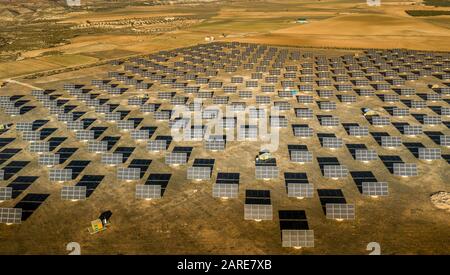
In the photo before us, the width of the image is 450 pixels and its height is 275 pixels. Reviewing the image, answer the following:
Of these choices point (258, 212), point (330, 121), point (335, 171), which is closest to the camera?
point (258, 212)

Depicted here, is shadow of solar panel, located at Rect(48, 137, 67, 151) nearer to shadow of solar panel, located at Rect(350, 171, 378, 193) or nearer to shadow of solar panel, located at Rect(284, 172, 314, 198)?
shadow of solar panel, located at Rect(284, 172, 314, 198)

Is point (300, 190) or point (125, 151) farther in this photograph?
point (125, 151)

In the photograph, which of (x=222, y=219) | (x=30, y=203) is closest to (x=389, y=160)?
(x=222, y=219)

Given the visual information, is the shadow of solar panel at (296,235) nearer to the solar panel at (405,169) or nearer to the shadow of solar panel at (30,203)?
the solar panel at (405,169)

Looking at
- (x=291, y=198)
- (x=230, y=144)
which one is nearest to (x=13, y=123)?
(x=230, y=144)

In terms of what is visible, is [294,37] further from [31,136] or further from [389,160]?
[31,136]
